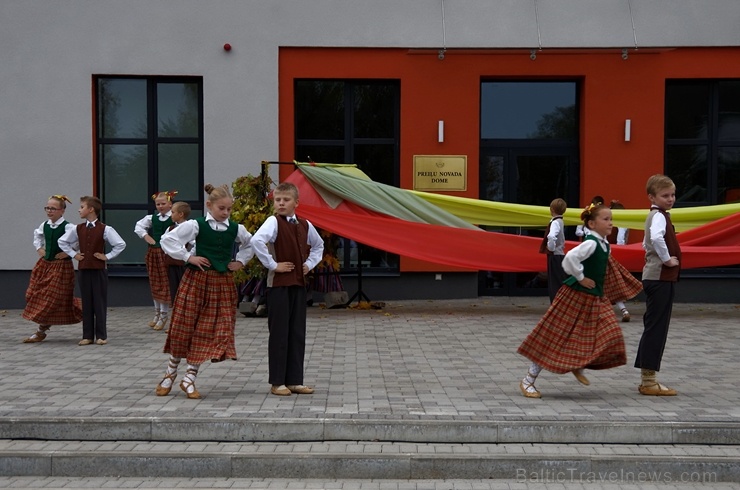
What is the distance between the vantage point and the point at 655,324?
25.7 ft

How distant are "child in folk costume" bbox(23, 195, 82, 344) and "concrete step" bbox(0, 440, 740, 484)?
5.31 meters

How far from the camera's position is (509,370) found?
29.3 feet

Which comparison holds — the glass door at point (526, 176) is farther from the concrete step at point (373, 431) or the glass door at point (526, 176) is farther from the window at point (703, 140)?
the concrete step at point (373, 431)

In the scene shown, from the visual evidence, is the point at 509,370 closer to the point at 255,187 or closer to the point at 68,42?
the point at 255,187

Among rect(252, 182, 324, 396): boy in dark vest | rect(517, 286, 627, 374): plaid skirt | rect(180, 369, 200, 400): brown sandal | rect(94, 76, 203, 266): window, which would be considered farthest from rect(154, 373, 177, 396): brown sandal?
rect(94, 76, 203, 266): window

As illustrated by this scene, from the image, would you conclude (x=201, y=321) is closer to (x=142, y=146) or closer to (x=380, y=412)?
(x=380, y=412)

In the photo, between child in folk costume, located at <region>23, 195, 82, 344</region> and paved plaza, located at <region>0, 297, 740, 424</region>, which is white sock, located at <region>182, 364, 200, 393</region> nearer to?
paved plaza, located at <region>0, 297, 740, 424</region>

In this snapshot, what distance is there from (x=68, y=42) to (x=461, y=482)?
40.5 ft

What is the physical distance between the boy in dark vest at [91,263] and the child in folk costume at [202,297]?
12.3 ft

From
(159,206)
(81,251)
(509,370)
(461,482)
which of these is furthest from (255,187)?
(461,482)

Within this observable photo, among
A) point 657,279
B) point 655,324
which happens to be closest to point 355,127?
point 657,279

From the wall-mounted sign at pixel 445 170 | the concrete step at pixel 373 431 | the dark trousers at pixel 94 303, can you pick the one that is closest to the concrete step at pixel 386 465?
the concrete step at pixel 373 431

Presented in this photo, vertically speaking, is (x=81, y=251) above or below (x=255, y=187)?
below

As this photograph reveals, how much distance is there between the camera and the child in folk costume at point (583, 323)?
7410 millimetres
